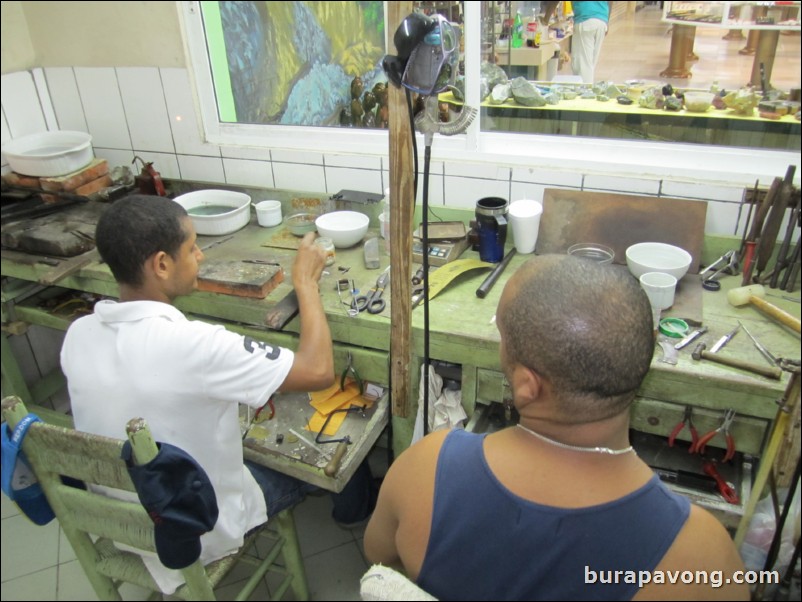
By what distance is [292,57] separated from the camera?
11.0 ft

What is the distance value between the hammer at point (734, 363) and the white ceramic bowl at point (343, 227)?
1.27 meters

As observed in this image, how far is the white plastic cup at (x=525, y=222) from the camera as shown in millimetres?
2121

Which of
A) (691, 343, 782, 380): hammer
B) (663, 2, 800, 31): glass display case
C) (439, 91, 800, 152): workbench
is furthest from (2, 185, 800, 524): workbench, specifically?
(663, 2, 800, 31): glass display case

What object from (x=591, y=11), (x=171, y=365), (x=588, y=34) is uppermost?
(x=591, y=11)

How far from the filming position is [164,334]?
4.54 feet

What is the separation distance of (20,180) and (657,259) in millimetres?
2691

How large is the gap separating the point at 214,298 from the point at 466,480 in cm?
138

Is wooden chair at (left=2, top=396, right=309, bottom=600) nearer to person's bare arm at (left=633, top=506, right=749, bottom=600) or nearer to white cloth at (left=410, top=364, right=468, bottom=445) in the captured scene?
white cloth at (left=410, top=364, right=468, bottom=445)

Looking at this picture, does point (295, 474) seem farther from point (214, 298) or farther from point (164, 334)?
point (214, 298)

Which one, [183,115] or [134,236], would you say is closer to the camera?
[134,236]

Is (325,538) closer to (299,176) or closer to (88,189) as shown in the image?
(299,176)

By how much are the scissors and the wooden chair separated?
0.70m

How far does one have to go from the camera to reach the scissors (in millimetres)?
1880

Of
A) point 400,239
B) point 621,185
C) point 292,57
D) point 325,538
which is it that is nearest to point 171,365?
point 400,239
